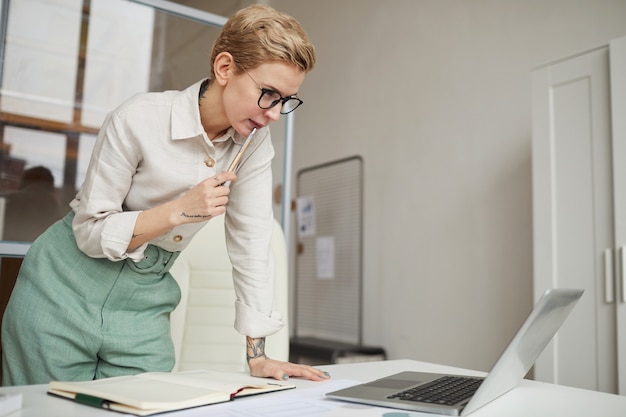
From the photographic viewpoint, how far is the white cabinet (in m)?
1.78

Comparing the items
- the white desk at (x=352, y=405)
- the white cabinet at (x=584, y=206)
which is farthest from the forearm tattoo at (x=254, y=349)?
the white cabinet at (x=584, y=206)

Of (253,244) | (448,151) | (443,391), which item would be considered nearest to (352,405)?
(443,391)

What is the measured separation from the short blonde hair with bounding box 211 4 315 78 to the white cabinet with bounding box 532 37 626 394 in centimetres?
121

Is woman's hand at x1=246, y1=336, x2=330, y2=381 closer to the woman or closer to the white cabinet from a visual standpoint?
the woman

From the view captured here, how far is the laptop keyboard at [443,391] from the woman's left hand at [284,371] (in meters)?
0.21

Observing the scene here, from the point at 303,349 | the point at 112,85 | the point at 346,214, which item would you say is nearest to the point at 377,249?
the point at 346,214

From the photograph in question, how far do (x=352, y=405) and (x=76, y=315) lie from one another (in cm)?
62

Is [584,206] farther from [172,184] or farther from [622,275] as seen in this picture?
[172,184]

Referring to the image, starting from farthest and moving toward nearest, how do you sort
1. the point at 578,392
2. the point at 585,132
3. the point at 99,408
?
the point at 585,132, the point at 578,392, the point at 99,408

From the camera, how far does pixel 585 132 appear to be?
6.27 ft

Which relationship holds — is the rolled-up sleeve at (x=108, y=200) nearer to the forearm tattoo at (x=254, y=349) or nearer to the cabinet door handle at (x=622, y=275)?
the forearm tattoo at (x=254, y=349)

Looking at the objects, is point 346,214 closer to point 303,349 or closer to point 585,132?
point 303,349

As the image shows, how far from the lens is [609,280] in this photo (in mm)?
1789

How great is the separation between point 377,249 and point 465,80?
1089 mm
